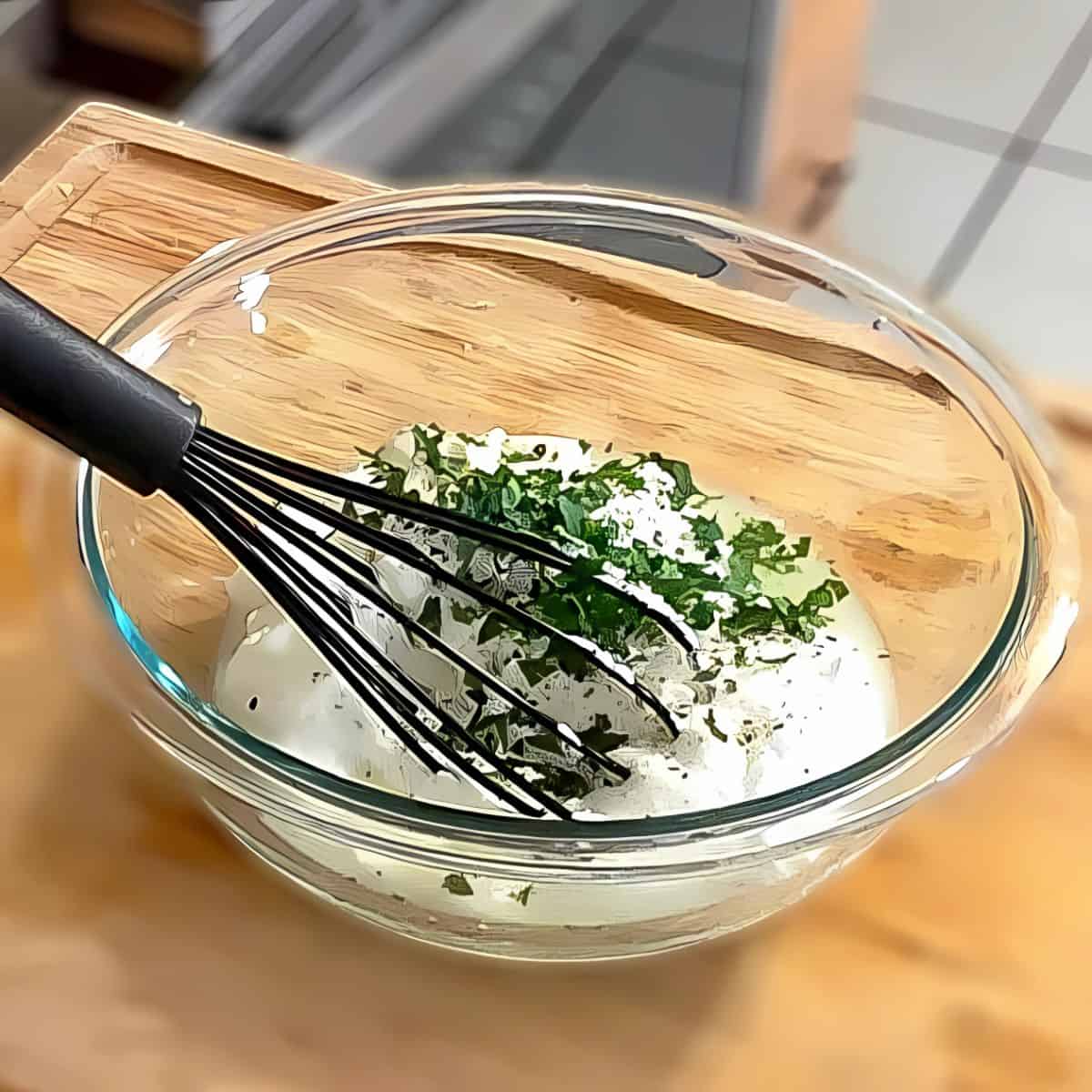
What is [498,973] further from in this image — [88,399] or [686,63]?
[686,63]

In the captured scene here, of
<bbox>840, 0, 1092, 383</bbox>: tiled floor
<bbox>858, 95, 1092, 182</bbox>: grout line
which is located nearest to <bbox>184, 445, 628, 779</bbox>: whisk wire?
Answer: <bbox>840, 0, 1092, 383</bbox>: tiled floor

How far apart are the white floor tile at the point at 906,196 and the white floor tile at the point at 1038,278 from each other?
0.13ft

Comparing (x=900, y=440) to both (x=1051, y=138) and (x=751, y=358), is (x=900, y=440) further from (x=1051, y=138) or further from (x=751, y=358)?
(x=1051, y=138)

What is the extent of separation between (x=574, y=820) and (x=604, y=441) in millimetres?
245

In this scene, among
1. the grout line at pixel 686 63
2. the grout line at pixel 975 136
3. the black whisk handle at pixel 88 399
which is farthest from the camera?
the grout line at pixel 975 136

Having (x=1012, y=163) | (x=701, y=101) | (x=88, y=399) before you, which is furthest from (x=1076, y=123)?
(x=88, y=399)

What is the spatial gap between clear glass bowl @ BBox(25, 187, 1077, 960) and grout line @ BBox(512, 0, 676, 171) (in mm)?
754

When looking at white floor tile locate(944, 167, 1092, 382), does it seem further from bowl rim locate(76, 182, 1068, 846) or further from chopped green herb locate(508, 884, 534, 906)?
chopped green herb locate(508, 884, 534, 906)

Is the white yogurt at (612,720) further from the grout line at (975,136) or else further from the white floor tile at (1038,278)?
the grout line at (975,136)

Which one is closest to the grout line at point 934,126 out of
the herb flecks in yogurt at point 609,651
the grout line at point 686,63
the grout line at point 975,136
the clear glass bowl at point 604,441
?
the grout line at point 975,136

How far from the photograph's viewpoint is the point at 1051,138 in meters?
1.48

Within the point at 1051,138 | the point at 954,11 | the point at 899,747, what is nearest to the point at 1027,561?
the point at 899,747

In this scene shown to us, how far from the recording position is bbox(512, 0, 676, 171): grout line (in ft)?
4.42

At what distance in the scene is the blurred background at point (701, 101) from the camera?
3.03 ft
